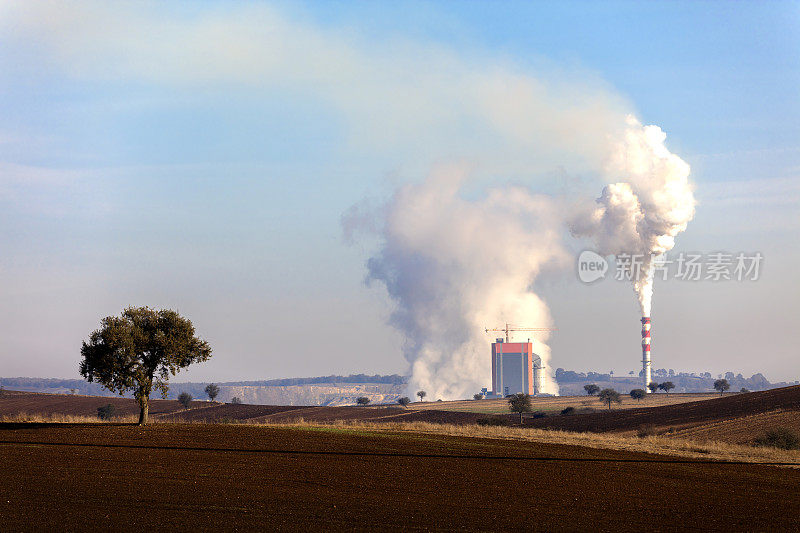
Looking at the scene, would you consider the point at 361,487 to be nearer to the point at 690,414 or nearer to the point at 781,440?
the point at 781,440

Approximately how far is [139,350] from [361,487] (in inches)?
1274

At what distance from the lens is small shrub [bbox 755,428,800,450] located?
228 feet

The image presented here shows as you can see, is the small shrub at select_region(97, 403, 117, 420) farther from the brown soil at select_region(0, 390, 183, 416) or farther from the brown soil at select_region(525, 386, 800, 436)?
the brown soil at select_region(525, 386, 800, 436)

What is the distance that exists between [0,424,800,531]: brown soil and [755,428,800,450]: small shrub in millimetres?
26222

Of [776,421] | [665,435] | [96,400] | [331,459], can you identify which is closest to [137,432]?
[331,459]

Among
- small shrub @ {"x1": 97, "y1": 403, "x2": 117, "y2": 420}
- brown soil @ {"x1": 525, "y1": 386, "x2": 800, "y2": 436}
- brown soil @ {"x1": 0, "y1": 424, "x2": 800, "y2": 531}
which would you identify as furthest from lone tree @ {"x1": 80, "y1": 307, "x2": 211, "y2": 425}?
small shrub @ {"x1": 97, "y1": 403, "x2": 117, "y2": 420}

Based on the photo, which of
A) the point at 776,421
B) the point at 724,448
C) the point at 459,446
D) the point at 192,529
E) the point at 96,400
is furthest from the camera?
the point at 96,400

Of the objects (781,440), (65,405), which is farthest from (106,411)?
(781,440)

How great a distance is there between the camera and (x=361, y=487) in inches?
1289

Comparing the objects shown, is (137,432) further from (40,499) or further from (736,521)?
(736,521)

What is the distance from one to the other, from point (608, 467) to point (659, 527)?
57.7 feet

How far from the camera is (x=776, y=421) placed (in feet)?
287

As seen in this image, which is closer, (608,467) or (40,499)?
(40,499)

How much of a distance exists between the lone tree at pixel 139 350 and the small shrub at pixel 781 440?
51.2 meters
